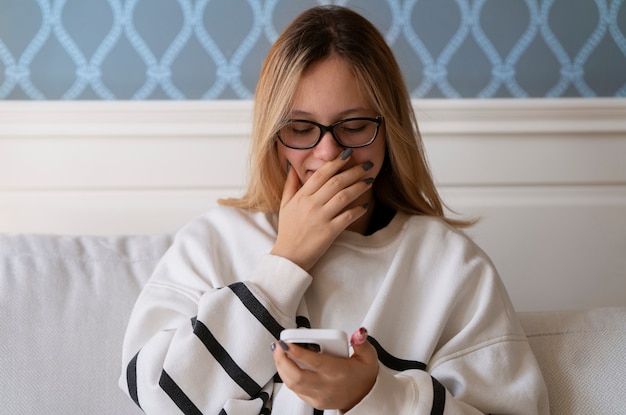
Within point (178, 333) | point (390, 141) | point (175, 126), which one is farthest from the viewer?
point (175, 126)

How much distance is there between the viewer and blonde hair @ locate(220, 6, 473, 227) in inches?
57.9

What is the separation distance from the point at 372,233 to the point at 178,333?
41 cm

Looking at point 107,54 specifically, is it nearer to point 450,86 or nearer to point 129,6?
point 129,6

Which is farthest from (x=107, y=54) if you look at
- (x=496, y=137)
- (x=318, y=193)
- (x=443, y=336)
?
(x=443, y=336)

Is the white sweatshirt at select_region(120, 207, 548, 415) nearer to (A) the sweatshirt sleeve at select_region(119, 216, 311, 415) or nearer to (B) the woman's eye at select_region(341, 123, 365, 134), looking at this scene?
(A) the sweatshirt sleeve at select_region(119, 216, 311, 415)

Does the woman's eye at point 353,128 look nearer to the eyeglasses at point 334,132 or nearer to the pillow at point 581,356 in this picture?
the eyeglasses at point 334,132

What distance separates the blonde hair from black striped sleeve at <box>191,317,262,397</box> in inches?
12.1

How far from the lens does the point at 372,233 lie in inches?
62.6

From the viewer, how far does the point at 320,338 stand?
116cm

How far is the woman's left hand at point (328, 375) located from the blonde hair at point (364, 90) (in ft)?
1.40

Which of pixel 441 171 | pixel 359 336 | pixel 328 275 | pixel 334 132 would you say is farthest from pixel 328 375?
pixel 441 171

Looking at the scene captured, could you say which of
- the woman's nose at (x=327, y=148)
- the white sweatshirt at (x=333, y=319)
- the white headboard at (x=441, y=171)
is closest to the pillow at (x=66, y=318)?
the white sweatshirt at (x=333, y=319)

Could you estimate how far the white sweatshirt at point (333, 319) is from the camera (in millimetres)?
1368

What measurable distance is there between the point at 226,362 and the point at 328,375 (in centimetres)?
24
